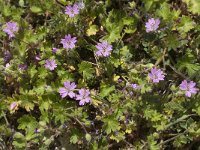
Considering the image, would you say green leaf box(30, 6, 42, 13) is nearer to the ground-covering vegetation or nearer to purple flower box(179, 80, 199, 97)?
the ground-covering vegetation

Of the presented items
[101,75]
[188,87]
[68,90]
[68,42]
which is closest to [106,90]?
[101,75]

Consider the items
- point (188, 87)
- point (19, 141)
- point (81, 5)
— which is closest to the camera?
point (188, 87)

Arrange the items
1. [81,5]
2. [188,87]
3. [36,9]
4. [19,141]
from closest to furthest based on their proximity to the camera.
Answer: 1. [188,87]
2. [19,141]
3. [81,5]
4. [36,9]

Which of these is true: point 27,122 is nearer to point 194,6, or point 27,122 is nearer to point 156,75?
point 156,75

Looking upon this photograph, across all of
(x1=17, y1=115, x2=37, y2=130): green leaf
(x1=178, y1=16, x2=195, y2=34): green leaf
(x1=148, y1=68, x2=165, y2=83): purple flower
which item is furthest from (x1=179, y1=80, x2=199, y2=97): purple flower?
(x1=17, y1=115, x2=37, y2=130): green leaf

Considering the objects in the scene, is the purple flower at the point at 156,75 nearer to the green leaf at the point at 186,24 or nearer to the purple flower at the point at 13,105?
the green leaf at the point at 186,24

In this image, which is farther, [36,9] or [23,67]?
[36,9]

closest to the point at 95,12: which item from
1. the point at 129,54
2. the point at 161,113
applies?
the point at 129,54
